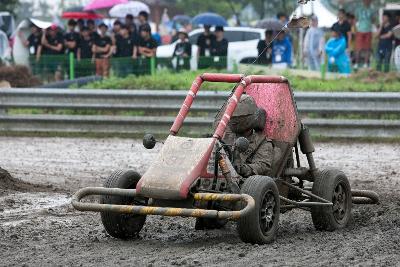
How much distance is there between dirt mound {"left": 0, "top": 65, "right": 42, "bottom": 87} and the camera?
2059cm

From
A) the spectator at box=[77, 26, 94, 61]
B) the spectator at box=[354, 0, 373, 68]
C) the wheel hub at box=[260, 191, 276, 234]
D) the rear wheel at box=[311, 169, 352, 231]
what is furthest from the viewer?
the spectator at box=[354, 0, 373, 68]

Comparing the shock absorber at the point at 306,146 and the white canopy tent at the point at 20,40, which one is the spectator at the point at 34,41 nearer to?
the white canopy tent at the point at 20,40

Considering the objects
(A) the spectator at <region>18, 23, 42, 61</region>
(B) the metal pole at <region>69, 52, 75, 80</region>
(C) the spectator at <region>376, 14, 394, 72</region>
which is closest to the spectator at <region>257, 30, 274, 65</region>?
(C) the spectator at <region>376, 14, 394, 72</region>

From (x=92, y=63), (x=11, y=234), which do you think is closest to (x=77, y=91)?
(x=92, y=63)

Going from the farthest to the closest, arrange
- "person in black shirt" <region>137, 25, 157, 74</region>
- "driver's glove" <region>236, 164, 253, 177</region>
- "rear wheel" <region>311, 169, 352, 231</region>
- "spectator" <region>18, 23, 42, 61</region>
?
"spectator" <region>18, 23, 42, 61</region> → "person in black shirt" <region>137, 25, 157, 74</region> → "rear wheel" <region>311, 169, 352, 231</region> → "driver's glove" <region>236, 164, 253, 177</region>

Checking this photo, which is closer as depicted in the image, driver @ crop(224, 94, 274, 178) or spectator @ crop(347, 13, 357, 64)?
driver @ crop(224, 94, 274, 178)

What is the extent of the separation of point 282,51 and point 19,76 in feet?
16.3

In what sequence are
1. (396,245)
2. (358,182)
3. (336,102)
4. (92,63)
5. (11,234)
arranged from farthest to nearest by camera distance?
(92,63), (336,102), (358,182), (11,234), (396,245)

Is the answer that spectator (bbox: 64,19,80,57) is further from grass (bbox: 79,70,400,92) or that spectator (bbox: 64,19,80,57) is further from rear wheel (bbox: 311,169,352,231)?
rear wheel (bbox: 311,169,352,231)

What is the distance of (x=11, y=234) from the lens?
8688 mm

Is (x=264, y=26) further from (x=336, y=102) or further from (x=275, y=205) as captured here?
(x=275, y=205)

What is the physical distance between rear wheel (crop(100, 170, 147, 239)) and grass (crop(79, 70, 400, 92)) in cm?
863

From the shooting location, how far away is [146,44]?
21.3 meters

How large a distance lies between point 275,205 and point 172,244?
831 millimetres
